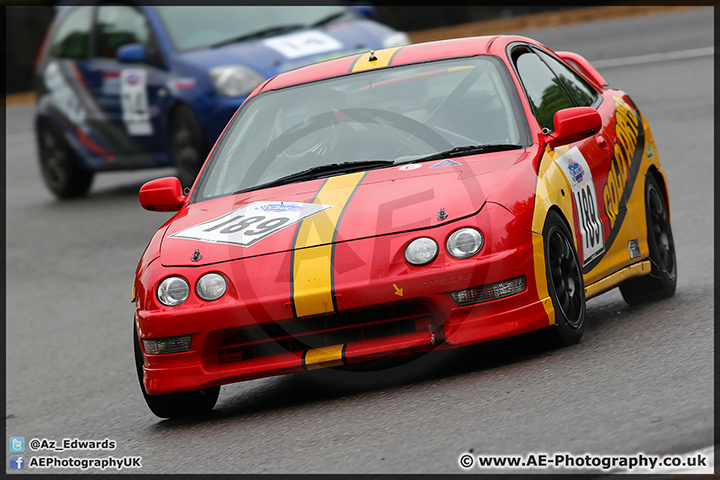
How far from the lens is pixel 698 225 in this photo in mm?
8930

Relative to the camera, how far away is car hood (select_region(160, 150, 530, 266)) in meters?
5.29

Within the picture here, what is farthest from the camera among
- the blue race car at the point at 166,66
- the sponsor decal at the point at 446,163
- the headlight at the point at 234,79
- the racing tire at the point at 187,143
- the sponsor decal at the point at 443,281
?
the racing tire at the point at 187,143

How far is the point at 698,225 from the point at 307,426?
15.5 ft

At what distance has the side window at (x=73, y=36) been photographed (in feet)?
45.9

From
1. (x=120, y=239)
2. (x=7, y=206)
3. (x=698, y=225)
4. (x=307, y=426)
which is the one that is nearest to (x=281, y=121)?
(x=307, y=426)

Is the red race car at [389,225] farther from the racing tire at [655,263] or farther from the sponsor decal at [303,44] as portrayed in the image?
the sponsor decal at [303,44]

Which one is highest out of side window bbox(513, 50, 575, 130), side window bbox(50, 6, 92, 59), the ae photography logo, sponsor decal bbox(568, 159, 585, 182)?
side window bbox(513, 50, 575, 130)

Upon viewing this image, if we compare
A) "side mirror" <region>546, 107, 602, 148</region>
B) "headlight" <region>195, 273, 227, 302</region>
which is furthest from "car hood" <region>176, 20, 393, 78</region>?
"headlight" <region>195, 273, 227, 302</region>

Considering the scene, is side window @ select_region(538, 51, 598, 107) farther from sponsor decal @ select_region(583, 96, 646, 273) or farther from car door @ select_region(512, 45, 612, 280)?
sponsor decal @ select_region(583, 96, 646, 273)

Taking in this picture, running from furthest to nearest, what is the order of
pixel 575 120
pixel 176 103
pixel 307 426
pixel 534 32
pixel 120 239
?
pixel 534 32, pixel 176 103, pixel 120 239, pixel 575 120, pixel 307 426

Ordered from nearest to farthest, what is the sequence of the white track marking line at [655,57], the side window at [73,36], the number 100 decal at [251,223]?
the number 100 decal at [251,223], the side window at [73,36], the white track marking line at [655,57]

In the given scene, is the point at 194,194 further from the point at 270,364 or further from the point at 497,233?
the point at 497,233

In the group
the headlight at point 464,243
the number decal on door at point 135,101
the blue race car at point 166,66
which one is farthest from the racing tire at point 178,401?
the number decal on door at point 135,101

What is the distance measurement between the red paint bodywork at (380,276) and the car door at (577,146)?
52 cm
